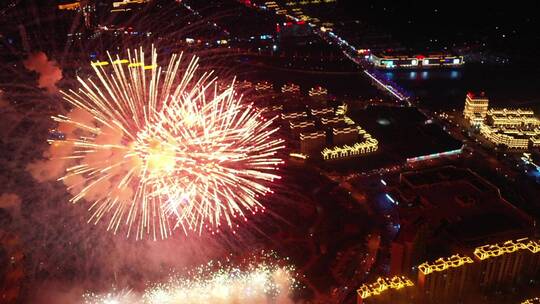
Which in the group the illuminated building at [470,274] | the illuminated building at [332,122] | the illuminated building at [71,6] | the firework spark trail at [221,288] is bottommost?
the firework spark trail at [221,288]

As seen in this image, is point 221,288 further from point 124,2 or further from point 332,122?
point 124,2

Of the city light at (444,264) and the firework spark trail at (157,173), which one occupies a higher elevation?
the firework spark trail at (157,173)

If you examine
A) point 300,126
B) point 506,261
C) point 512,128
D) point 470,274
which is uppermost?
point 300,126

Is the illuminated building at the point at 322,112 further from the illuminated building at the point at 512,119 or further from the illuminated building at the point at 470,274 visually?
the illuminated building at the point at 470,274

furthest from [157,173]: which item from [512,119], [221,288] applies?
[512,119]

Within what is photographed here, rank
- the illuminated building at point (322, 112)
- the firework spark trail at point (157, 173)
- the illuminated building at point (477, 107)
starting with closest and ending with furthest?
the firework spark trail at point (157, 173) → the illuminated building at point (322, 112) → the illuminated building at point (477, 107)

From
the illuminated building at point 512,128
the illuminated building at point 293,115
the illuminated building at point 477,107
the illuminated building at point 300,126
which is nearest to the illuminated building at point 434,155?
the illuminated building at point 512,128
